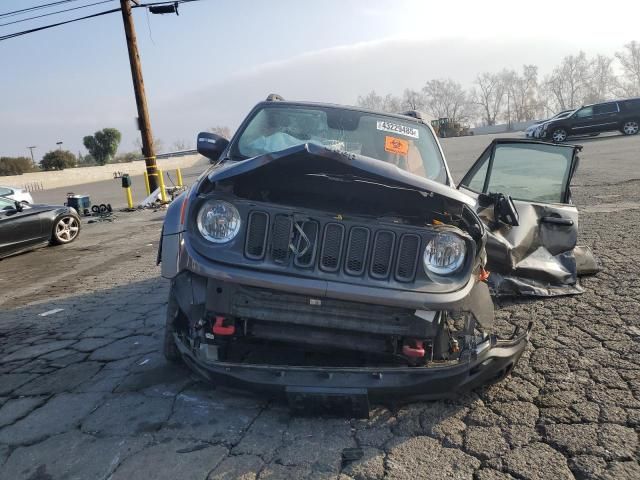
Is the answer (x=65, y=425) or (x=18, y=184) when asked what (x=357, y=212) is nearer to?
(x=65, y=425)

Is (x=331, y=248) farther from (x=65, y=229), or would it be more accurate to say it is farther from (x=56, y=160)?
(x=56, y=160)

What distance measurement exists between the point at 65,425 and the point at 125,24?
50.9ft

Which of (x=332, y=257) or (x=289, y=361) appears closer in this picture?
(x=332, y=257)

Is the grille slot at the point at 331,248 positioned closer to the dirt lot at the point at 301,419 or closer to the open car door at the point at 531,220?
the dirt lot at the point at 301,419

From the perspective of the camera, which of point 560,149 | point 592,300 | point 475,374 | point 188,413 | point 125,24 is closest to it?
point 475,374

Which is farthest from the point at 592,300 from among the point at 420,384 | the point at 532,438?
the point at 420,384

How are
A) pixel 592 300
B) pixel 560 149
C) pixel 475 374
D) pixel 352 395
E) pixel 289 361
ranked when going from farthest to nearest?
1. pixel 560 149
2. pixel 592 300
3. pixel 289 361
4. pixel 475 374
5. pixel 352 395

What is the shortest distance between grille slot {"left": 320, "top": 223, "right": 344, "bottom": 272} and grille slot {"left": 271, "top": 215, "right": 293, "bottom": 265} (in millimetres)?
194

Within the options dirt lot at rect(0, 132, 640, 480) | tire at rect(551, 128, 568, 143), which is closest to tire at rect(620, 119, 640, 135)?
tire at rect(551, 128, 568, 143)

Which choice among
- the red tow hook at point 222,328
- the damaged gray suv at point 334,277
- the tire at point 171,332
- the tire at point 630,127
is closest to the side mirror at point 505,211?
the damaged gray suv at point 334,277

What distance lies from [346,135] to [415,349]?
2.04m

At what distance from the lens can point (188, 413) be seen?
2828 mm

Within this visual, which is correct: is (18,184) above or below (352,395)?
below

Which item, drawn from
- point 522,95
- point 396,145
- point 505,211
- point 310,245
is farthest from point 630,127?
point 522,95
